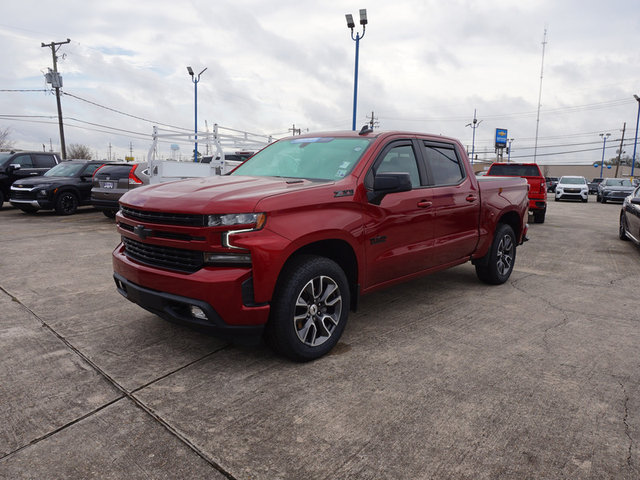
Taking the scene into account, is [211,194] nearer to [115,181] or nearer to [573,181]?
[115,181]

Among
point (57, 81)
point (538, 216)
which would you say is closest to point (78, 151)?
point (57, 81)

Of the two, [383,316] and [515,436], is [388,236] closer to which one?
[383,316]

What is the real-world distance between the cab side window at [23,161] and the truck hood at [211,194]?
14031 mm

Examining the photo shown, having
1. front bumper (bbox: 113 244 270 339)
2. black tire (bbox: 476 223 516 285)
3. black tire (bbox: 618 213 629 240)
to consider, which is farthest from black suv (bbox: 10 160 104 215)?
black tire (bbox: 618 213 629 240)

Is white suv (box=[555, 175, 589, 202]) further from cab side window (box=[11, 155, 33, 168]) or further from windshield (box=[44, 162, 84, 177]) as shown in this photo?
cab side window (box=[11, 155, 33, 168])

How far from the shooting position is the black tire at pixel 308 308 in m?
3.19

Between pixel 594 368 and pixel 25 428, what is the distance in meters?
3.80

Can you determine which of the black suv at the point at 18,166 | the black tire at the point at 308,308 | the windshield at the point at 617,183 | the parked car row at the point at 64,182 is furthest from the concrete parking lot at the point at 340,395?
the windshield at the point at 617,183

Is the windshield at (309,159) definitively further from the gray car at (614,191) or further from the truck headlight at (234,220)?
the gray car at (614,191)

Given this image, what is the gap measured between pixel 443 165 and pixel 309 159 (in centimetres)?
157

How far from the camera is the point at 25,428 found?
8.41 feet

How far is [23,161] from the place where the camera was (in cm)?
1501

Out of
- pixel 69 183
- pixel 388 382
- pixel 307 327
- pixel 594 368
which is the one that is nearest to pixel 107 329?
pixel 307 327

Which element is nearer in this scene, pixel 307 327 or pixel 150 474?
pixel 150 474
